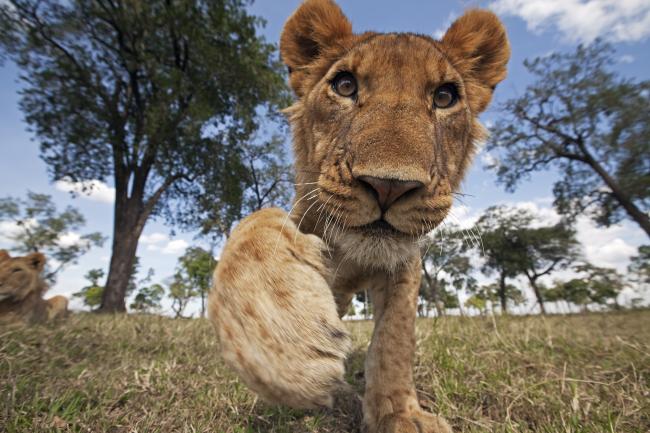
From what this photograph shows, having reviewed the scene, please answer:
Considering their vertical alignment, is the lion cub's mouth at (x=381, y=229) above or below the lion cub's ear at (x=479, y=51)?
below

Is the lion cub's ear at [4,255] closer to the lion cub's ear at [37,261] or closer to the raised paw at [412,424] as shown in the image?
the lion cub's ear at [37,261]

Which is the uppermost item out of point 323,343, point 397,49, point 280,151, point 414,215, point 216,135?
point 280,151

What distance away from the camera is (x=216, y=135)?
15289mm

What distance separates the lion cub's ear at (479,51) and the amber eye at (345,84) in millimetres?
947

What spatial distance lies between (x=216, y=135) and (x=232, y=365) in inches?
598

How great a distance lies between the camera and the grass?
1890 mm

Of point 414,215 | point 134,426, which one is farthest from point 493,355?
point 134,426

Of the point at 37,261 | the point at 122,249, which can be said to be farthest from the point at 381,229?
the point at 122,249

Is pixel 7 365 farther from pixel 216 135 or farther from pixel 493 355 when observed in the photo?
pixel 216 135

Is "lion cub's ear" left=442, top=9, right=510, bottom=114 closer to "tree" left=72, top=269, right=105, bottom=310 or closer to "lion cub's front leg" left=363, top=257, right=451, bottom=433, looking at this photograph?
"lion cub's front leg" left=363, top=257, right=451, bottom=433

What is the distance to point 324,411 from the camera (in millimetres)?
2096

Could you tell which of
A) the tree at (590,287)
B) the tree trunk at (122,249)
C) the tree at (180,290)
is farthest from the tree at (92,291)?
the tree at (590,287)

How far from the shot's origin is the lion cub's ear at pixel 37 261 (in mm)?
6719

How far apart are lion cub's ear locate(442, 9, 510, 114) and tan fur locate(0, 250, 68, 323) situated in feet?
21.0
